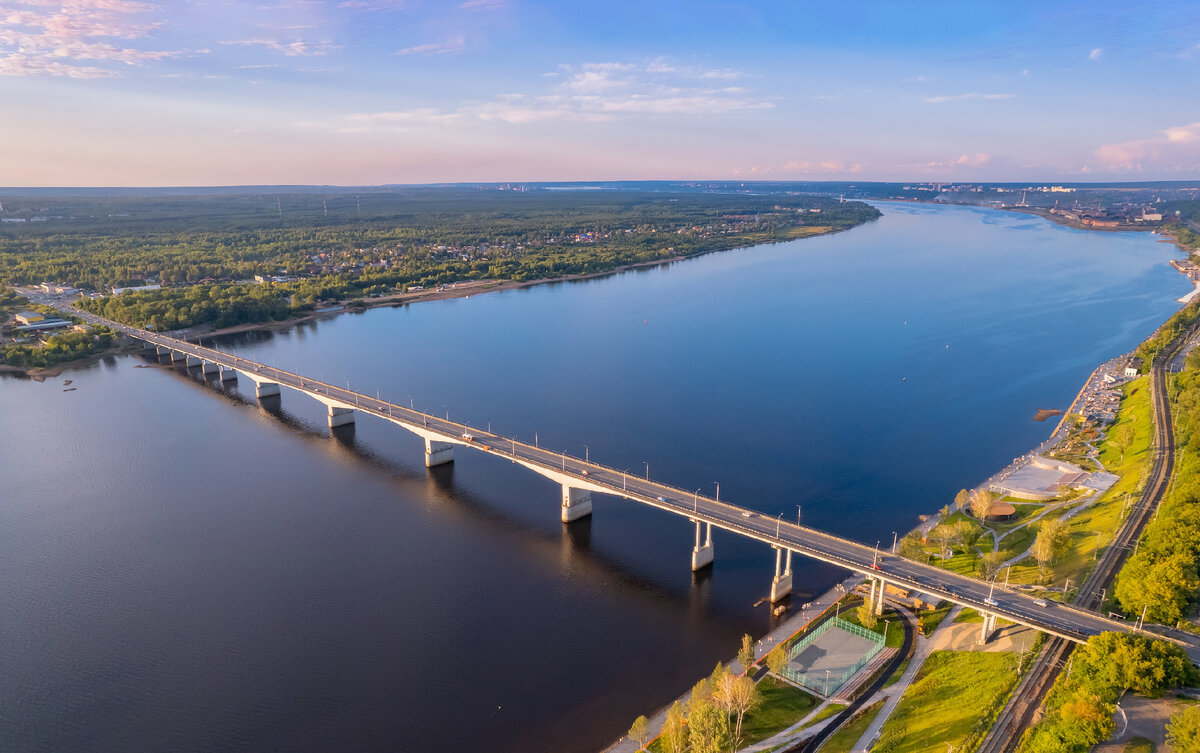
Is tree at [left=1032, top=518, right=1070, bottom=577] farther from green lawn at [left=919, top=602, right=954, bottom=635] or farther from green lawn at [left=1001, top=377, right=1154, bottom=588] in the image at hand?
green lawn at [left=919, top=602, right=954, bottom=635]

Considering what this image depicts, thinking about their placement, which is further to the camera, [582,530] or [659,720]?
[582,530]

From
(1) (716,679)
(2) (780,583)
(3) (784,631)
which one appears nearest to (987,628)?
(3) (784,631)

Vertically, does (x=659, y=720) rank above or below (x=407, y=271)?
below

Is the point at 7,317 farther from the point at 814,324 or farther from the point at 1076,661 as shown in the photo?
the point at 1076,661

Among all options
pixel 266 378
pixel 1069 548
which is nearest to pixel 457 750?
pixel 1069 548

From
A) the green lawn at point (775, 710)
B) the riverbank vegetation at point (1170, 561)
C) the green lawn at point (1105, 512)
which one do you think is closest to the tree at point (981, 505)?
the green lawn at point (1105, 512)

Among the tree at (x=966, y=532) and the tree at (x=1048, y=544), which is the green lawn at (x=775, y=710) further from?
the tree at (x=1048, y=544)
